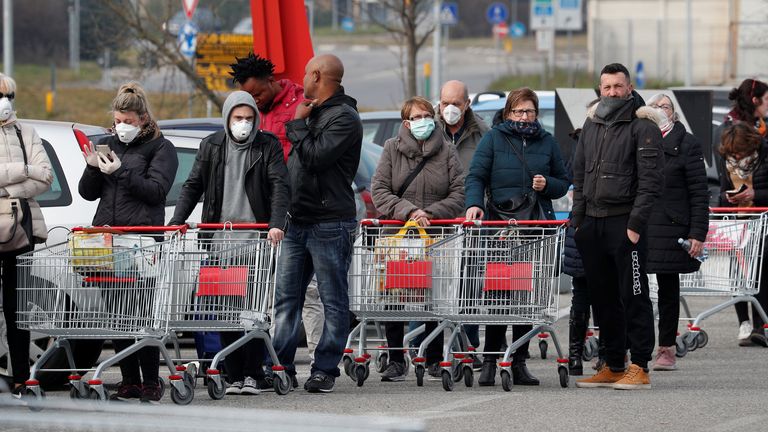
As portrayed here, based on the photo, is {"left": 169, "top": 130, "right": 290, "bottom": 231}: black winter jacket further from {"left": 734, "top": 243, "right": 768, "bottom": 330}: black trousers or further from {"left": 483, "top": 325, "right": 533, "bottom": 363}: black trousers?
{"left": 734, "top": 243, "right": 768, "bottom": 330}: black trousers

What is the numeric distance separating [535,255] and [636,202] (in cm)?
69

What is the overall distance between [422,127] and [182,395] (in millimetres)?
2566

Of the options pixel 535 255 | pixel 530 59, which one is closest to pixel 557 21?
pixel 535 255

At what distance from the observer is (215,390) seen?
8.55 metres

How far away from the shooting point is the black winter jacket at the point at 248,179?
28.7 feet

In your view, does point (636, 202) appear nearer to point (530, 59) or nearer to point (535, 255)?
point (535, 255)

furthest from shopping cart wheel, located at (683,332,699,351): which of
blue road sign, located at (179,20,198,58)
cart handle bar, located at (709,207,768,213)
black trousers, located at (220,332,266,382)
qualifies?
blue road sign, located at (179,20,198,58)

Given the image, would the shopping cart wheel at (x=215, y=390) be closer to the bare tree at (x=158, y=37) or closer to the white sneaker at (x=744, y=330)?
the white sneaker at (x=744, y=330)

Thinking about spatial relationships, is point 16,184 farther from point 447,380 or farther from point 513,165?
point 513,165

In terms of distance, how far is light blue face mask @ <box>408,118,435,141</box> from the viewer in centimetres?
980

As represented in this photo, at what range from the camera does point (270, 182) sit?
8773 millimetres

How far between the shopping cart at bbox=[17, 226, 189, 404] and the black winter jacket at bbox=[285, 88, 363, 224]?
95cm

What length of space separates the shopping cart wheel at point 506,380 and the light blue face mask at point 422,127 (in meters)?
1.72

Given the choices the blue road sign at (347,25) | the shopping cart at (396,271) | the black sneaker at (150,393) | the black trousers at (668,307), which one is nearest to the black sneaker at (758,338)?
the black trousers at (668,307)
